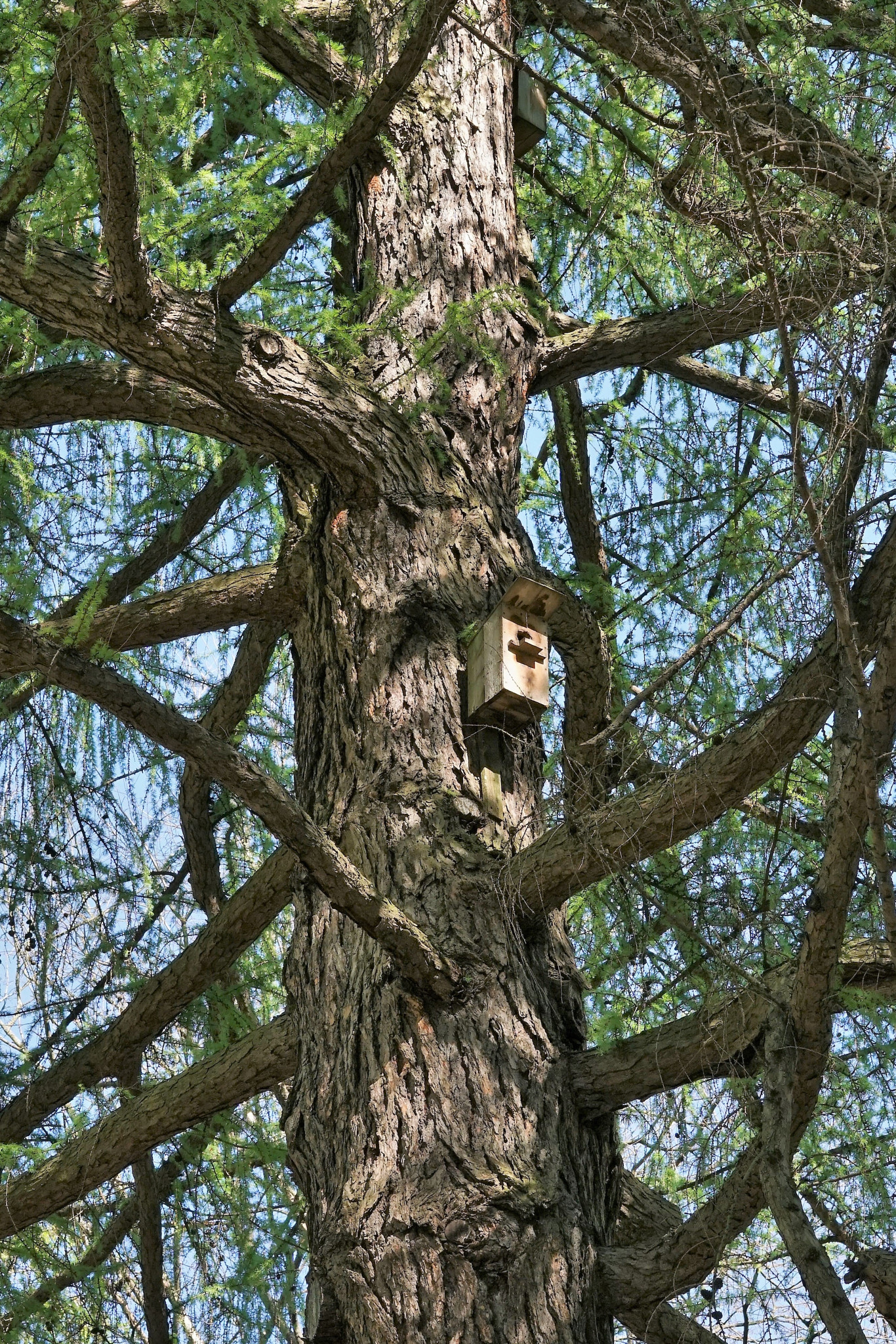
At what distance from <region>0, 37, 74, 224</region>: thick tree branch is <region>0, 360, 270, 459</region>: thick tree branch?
0.35 m

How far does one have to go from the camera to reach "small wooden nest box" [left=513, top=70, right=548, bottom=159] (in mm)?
4402

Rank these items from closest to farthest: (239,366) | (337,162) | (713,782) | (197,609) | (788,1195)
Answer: (788,1195), (713,782), (337,162), (239,366), (197,609)

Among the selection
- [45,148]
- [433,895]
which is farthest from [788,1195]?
[45,148]

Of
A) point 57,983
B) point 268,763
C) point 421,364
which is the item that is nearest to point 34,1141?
point 57,983

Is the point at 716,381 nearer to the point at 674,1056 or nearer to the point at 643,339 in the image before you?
the point at 643,339

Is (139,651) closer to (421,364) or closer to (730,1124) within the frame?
(421,364)

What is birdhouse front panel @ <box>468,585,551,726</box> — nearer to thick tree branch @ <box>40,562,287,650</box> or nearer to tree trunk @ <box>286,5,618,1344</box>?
tree trunk @ <box>286,5,618,1344</box>

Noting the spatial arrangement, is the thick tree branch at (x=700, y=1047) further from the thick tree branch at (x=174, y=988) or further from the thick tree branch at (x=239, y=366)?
the thick tree branch at (x=239, y=366)

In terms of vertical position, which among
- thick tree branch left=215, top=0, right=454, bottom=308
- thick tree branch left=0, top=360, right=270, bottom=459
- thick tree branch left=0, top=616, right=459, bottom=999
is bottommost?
thick tree branch left=0, top=616, right=459, bottom=999

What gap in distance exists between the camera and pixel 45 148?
9.23 feet

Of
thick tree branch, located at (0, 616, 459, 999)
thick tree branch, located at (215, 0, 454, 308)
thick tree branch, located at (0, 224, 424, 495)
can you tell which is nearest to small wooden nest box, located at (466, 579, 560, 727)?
thick tree branch, located at (0, 224, 424, 495)

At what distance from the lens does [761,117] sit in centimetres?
297

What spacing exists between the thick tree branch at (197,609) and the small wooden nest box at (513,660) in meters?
0.58

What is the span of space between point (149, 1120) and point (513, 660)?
126 cm
